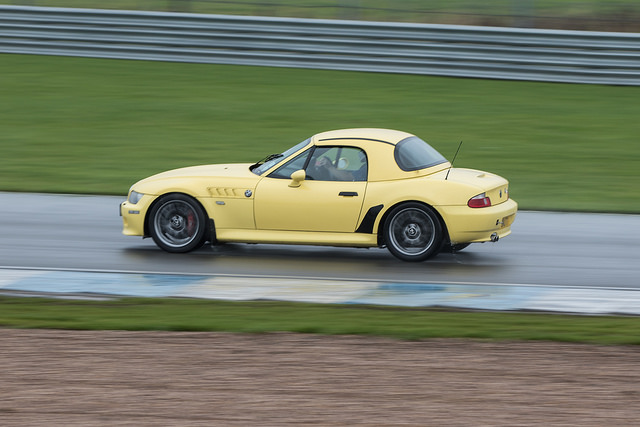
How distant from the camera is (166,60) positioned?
21.5m

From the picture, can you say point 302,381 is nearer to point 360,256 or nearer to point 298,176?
point 298,176

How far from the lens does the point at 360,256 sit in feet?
37.2

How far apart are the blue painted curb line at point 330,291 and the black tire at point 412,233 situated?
0.91 metres

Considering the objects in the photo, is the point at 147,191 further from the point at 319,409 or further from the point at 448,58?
the point at 448,58

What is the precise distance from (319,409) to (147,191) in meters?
5.68

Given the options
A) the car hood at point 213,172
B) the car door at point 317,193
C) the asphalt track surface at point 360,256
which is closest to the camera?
the asphalt track surface at point 360,256

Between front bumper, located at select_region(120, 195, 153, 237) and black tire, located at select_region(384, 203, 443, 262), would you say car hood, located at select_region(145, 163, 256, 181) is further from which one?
black tire, located at select_region(384, 203, 443, 262)

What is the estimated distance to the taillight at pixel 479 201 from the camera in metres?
10.6

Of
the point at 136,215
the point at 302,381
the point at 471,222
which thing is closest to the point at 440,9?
the point at 471,222

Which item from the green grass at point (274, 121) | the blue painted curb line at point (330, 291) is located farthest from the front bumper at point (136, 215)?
the green grass at point (274, 121)

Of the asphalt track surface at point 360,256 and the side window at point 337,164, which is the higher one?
the side window at point 337,164

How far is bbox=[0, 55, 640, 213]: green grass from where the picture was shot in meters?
15.5

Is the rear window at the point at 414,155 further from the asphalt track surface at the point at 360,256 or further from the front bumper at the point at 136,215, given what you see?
the front bumper at the point at 136,215

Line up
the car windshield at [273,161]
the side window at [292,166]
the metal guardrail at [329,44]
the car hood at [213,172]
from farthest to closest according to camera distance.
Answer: the metal guardrail at [329,44] → the car hood at [213,172] → the car windshield at [273,161] → the side window at [292,166]
